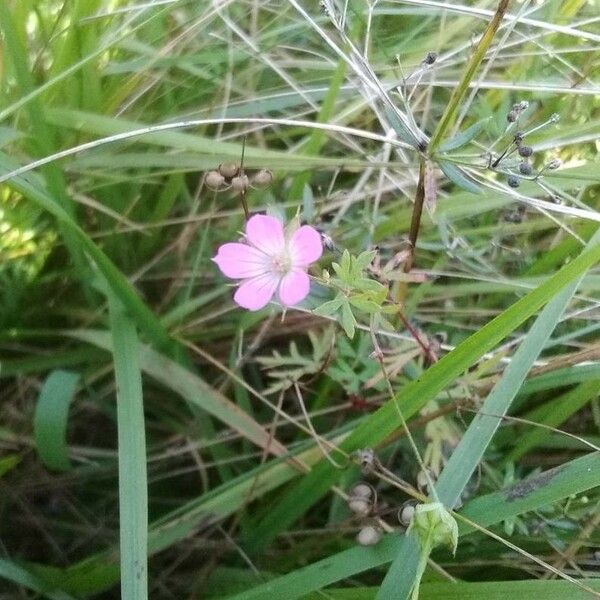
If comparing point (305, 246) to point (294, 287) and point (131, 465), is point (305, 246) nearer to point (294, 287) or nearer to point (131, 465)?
point (294, 287)

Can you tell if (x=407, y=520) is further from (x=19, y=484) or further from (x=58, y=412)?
(x=19, y=484)

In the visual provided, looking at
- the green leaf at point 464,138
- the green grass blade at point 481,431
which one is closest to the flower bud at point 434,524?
the green grass blade at point 481,431

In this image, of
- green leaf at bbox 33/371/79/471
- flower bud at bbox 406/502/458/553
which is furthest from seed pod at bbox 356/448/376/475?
green leaf at bbox 33/371/79/471

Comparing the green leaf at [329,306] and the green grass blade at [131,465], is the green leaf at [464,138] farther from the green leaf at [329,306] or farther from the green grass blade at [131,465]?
the green grass blade at [131,465]

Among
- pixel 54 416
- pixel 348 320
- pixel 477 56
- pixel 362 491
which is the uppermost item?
pixel 477 56

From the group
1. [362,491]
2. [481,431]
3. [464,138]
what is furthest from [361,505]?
[464,138]

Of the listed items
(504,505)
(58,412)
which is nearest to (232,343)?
(58,412)

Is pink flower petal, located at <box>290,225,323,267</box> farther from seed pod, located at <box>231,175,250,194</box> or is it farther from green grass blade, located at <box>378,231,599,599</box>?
green grass blade, located at <box>378,231,599,599</box>
